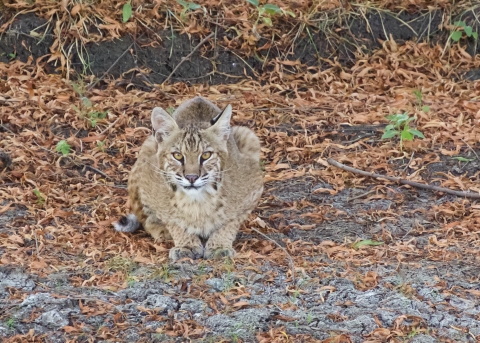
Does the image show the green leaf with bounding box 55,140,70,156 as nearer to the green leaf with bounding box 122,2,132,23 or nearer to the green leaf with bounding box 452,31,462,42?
the green leaf with bounding box 122,2,132,23

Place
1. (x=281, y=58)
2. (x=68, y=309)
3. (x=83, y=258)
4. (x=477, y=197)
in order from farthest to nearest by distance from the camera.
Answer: (x=281, y=58) → (x=477, y=197) → (x=83, y=258) → (x=68, y=309)

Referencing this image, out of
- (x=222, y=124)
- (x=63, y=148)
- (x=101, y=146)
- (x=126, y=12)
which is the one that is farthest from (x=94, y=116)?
(x=222, y=124)

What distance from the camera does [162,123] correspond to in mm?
6383

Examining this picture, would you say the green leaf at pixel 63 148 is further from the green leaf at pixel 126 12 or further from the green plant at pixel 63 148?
the green leaf at pixel 126 12

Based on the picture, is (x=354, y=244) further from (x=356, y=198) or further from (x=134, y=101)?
(x=134, y=101)

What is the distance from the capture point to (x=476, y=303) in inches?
212

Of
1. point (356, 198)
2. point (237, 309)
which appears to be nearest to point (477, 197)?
point (356, 198)

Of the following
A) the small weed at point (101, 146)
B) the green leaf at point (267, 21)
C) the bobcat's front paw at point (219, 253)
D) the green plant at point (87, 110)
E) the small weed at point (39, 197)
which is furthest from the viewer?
the green leaf at point (267, 21)

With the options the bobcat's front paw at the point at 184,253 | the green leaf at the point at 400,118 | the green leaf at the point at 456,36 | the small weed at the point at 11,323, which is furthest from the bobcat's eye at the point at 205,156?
the green leaf at the point at 456,36

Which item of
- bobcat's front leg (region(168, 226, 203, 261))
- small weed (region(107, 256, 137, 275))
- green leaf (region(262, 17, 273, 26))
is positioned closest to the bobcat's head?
bobcat's front leg (region(168, 226, 203, 261))

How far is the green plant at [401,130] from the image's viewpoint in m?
7.66

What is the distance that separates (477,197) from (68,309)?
342 cm

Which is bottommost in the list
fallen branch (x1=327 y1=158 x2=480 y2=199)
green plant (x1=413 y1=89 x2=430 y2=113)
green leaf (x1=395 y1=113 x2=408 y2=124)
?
fallen branch (x1=327 y1=158 x2=480 y2=199)

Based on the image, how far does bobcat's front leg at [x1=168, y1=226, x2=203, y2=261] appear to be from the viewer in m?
6.19
